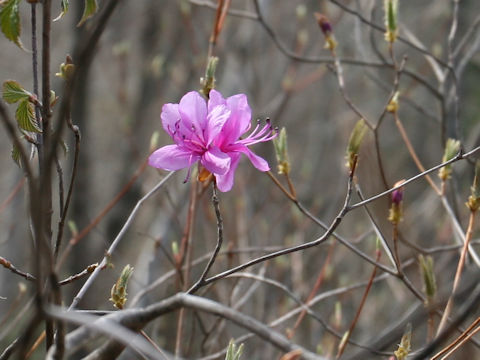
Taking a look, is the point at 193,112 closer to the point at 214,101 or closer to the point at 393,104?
the point at 214,101

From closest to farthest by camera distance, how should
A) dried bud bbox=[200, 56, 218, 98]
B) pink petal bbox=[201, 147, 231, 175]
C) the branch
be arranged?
1. the branch
2. pink petal bbox=[201, 147, 231, 175]
3. dried bud bbox=[200, 56, 218, 98]

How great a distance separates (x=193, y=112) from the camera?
3.80ft

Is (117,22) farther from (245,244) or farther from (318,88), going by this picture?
(245,244)

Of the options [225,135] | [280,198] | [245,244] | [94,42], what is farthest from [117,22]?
[94,42]

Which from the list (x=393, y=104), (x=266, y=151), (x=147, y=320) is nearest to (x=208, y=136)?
(x=147, y=320)

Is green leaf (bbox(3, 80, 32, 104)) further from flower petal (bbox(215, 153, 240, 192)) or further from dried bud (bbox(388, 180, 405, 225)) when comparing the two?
dried bud (bbox(388, 180, 405, 225))

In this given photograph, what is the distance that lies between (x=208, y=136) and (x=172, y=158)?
3.0 inches

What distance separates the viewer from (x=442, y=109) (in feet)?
6.45

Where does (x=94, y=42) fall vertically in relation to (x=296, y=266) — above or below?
above

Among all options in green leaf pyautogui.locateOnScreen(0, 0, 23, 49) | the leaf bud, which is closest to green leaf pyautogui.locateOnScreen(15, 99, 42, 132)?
green leaf pyautogui.locateOnScreen(0, 0, 23, 49)

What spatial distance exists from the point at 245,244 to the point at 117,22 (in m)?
2.74

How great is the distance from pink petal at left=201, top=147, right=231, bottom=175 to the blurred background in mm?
1247

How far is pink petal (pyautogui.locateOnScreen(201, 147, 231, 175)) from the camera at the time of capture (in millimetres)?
1101

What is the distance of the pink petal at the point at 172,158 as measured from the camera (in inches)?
44.4
